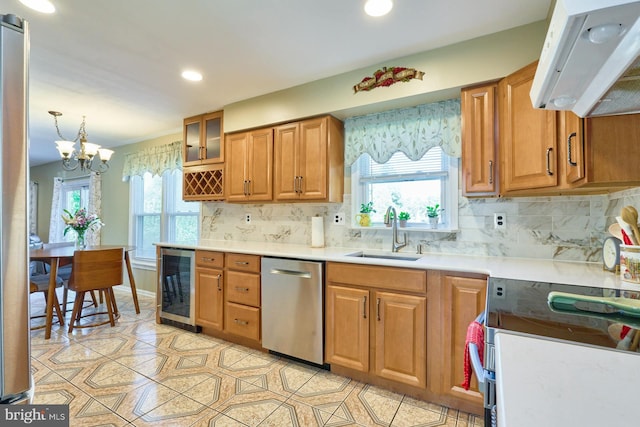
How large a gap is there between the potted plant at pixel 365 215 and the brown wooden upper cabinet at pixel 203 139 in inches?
66.2

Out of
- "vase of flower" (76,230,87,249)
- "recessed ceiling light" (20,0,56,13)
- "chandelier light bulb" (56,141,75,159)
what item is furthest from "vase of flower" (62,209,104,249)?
"recessed ceiling light" (20,0,56,13)

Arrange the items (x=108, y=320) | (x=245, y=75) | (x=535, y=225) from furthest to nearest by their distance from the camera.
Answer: (x=108, y=320)
(x=245, y=75)
(x=535, y=225)

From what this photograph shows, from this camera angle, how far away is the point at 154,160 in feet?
13.9

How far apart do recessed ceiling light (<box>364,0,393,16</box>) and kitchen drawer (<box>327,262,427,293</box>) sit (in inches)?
62.4

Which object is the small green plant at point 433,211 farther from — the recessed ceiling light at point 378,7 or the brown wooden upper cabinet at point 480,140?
the recessed ceiling light at point 378,7

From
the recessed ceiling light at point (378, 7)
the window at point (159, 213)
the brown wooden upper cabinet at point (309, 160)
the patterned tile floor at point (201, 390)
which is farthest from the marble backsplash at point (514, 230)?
the window at point (159, 213)

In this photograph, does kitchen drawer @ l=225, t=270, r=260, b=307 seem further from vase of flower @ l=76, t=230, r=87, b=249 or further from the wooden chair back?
vase of flower @ l=76, t=230, r=87, b=249

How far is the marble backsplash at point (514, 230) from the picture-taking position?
6.29ft

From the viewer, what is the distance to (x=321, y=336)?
2.19 m

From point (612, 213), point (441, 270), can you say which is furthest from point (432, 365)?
point (612, 213)

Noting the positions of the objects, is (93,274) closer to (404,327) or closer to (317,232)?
(317,232)

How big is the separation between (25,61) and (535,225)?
2.64m

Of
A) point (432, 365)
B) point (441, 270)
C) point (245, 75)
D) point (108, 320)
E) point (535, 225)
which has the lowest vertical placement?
point (108, 320)

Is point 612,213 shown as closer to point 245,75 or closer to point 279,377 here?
point 279,377
